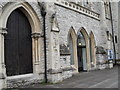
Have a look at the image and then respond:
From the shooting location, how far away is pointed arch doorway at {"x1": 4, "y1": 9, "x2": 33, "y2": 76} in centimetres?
781

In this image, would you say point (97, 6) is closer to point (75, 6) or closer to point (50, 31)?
point (75, 6)

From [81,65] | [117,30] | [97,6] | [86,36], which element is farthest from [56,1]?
[117,30]

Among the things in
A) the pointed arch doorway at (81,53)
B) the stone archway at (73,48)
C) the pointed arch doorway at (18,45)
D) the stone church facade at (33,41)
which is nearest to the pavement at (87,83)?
the stone church facade at (33,41)

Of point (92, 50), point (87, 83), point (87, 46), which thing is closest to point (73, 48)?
point (87, 46)

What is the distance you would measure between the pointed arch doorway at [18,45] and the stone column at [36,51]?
0.18 metres

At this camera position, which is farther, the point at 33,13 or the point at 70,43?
the point at 70,43

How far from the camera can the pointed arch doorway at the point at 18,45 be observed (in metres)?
7.81

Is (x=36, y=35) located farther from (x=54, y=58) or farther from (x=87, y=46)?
(x=87, y=46)

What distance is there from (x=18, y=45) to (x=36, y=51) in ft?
3.32

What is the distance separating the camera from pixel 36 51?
8891 millimetres

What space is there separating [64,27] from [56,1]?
1.67m

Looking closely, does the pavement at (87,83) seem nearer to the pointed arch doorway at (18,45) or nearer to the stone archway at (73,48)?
the pointed arch doorway at (18,45)

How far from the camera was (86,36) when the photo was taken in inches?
548

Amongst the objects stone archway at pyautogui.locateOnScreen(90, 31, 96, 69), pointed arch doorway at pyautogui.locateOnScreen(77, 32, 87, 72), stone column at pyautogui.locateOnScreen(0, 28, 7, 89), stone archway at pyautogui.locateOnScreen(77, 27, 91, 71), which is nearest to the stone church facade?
stone column at pyautogui.locateOnScreen(0, 28, 7, 89)
